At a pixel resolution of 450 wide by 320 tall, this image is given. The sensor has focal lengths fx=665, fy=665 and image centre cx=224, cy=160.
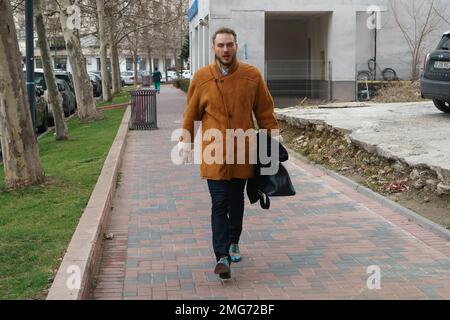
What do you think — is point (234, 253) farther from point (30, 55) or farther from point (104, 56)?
point (104, 56)

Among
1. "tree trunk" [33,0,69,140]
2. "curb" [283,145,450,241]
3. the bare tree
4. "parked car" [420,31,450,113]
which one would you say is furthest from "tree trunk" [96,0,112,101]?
"curb" [283,145,450,241]

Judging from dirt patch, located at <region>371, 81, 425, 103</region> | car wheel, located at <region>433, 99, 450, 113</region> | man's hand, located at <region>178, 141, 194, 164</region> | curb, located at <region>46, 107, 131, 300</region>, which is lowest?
curb, located at <region>46, 107, 131, 300</region>

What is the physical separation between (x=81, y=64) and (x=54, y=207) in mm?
13803

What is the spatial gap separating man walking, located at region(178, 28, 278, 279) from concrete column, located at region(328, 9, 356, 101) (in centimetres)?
2163

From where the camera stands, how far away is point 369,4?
2633 cm

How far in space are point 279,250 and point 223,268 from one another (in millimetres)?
1183

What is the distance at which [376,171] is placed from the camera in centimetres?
917

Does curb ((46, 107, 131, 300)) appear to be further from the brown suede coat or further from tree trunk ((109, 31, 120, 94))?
tree trunk ((109, 31, 120, 94))

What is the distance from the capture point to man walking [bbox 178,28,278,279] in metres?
5.07

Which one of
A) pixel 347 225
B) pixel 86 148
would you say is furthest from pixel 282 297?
pixel 86 148

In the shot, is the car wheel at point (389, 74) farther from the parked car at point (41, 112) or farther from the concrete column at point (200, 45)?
the parked car at point (41, 112)

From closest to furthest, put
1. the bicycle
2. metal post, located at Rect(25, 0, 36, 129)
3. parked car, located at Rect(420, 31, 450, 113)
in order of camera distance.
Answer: metal post, located at Rect(25, 0, 36, 129)
parked car, located at Rect(420, 31, 450, 113)
the bicycle

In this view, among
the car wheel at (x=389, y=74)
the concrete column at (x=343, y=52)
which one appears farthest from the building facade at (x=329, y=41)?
the car wheel at (x=389, y=74)

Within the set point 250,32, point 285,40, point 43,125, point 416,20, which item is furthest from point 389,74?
point 43,125
